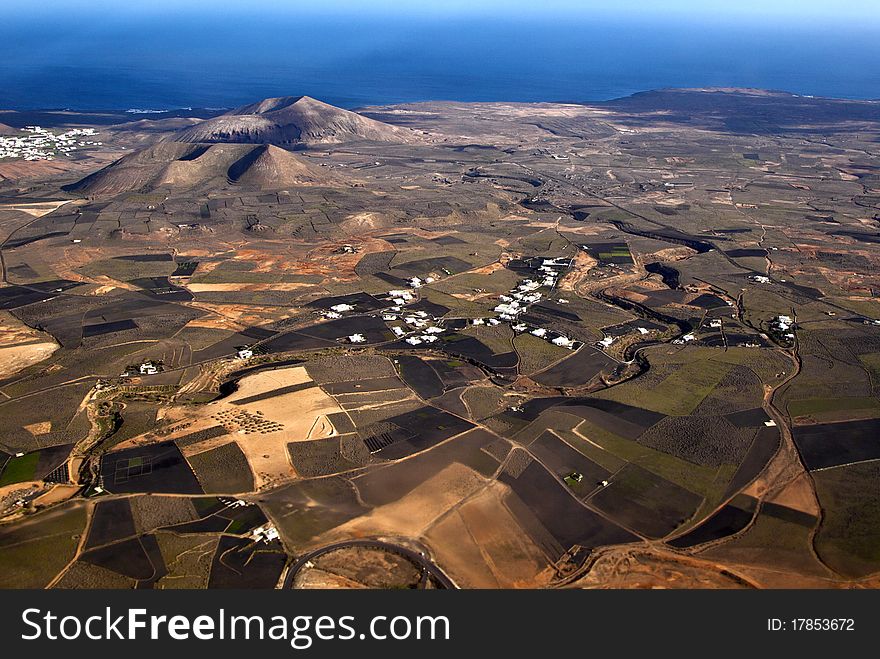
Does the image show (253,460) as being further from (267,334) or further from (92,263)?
(92,263)

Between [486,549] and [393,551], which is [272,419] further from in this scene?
[486,549]

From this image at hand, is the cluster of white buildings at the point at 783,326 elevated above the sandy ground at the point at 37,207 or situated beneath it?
situated beneath

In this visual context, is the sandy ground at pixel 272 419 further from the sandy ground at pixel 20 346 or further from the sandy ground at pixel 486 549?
the sandy ground at pixel 20 346

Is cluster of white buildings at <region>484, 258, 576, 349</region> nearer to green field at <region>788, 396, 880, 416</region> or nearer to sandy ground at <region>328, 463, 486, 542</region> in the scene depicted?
green field at <region>788, 396, 880, 416</region>

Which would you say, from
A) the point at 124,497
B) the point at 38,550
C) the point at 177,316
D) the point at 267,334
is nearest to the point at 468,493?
the point at 124,497

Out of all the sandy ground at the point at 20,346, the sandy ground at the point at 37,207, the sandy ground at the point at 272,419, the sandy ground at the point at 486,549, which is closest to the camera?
the sandy ground at the point at 486,549

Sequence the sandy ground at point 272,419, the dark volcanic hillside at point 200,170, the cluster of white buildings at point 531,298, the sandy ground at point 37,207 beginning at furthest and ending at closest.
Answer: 1. the dark volcanic hillside at point 200,170
2. the sandy ground at point 37,207
3. the cluster of white buildings at point 531,298
4. the sandy ground at point 272,419

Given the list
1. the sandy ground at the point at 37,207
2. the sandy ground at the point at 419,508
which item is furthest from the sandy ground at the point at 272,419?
the sandy ground at the point at 37,207
